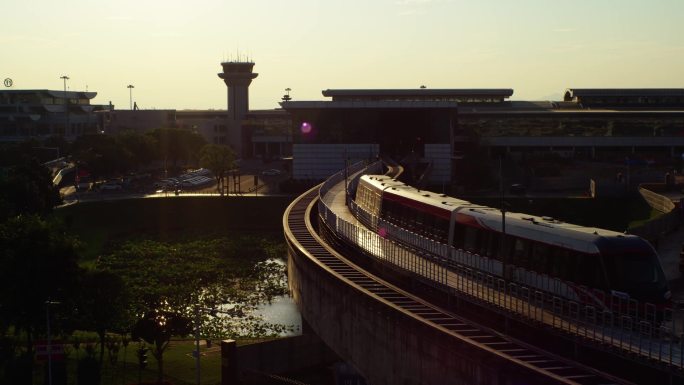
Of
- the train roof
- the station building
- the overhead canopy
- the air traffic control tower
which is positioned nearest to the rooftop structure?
the overhead canopy

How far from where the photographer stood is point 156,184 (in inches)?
4722

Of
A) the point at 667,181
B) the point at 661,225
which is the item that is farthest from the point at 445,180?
the point at 661,225

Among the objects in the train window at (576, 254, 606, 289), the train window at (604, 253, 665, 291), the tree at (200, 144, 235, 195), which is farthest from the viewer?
the tree at (200, 144, 235, 195)

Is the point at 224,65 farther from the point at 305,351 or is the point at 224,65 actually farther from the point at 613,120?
the point at 305,351

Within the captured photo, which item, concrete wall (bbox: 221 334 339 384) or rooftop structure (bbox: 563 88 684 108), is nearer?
concrete wall (bbox: 221 334 339 384)

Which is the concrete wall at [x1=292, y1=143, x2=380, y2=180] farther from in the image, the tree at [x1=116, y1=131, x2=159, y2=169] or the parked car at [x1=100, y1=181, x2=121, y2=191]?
the tree at [x1=116, y1=131, x2=159, y2=169]

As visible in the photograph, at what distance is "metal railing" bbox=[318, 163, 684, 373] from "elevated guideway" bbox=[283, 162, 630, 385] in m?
1.55

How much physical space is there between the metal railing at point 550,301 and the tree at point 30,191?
39.7m

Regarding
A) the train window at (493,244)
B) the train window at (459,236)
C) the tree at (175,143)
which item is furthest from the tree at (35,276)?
the tree at (175,143)

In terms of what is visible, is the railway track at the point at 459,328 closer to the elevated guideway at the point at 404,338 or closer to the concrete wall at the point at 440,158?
the elevated guideway at the point at 404,338

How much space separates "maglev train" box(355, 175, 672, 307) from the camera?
28.3 metres

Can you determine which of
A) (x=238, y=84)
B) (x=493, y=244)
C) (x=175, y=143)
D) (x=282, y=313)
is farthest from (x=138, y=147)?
(x=493, y=244)

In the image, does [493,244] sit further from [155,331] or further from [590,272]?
[155,331]

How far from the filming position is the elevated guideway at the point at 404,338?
892 inches
